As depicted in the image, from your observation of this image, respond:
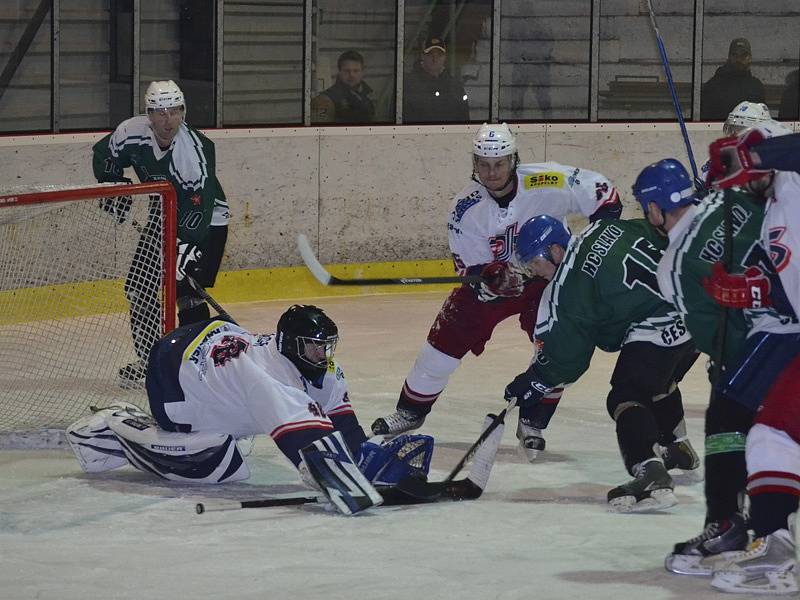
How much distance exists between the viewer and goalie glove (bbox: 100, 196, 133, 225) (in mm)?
5781

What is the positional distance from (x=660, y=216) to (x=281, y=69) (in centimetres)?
464

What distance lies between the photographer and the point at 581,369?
456cm

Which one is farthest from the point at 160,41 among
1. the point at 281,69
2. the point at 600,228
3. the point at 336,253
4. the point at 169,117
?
the point at 600,228

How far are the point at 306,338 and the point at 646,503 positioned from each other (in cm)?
99

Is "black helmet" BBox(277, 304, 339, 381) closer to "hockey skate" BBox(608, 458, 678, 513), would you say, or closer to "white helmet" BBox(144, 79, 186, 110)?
"hockey skate" BBox(608, 458, 678, 513)

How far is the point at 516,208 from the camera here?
536cm

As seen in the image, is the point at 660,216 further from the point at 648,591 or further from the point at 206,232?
the point at 206,232

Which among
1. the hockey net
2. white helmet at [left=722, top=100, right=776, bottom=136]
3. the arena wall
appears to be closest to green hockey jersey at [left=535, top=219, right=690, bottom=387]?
the hockey net

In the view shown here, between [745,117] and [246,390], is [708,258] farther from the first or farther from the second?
[745,117]

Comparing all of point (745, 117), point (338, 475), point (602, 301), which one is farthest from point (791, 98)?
point (338, 475)

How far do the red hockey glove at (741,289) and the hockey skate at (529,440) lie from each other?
5.18ft

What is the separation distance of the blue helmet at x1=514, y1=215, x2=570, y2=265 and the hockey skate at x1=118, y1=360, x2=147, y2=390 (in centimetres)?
154

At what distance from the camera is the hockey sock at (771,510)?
357cm

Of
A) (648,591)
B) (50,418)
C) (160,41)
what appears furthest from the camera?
(160,41)
